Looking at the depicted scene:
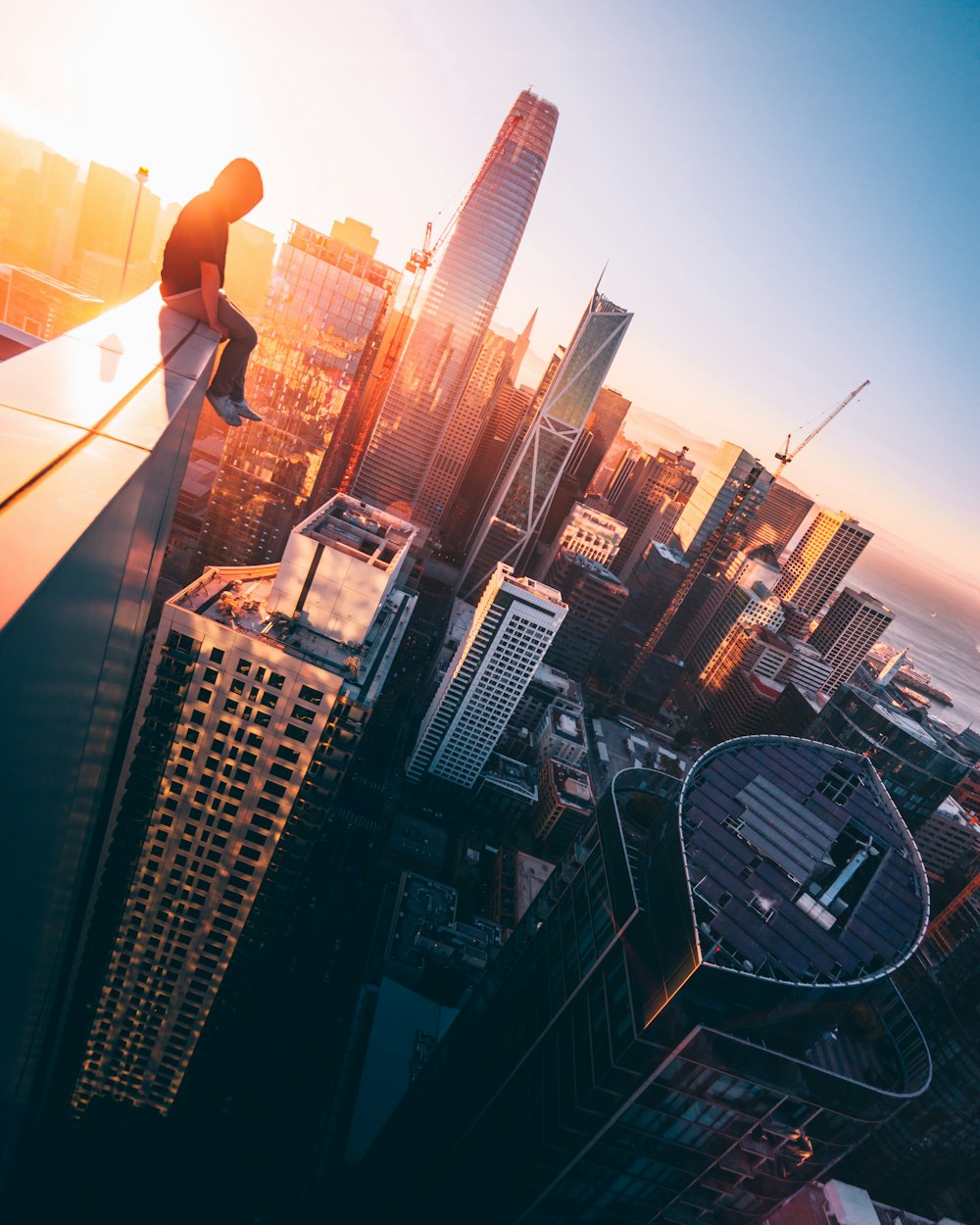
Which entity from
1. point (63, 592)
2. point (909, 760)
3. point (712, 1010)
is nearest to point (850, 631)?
point (909, 760)

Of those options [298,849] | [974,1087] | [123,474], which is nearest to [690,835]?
[298,849]

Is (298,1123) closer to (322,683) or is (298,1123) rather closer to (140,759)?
(140,759)

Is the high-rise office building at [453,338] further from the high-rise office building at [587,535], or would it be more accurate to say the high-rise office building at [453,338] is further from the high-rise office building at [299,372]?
the high-rise office building at [299,372]

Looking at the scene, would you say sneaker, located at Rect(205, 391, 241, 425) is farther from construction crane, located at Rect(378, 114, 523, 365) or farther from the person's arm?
construction crane, located at Rect(378, 114, 523, 365)

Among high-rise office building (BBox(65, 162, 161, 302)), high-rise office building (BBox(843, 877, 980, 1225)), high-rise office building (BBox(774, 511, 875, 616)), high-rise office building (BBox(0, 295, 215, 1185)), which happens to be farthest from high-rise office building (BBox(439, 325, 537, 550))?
high-rise office building (BBox(0, 295, 215, 1185))

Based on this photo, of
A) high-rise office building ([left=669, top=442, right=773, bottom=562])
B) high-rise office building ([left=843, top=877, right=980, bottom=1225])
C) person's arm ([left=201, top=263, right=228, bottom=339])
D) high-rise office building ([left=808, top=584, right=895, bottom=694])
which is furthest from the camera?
high-rise office building ([left=808, top=584, right=895, bottom=694])

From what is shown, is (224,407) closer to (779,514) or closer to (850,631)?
(850,631)

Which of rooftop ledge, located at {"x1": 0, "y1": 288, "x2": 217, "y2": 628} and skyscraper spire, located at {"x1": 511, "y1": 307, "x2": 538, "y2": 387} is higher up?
skyscraper spire, located at {"x1": 511, "y1": 307, "x2": 538, "y2": 387}
